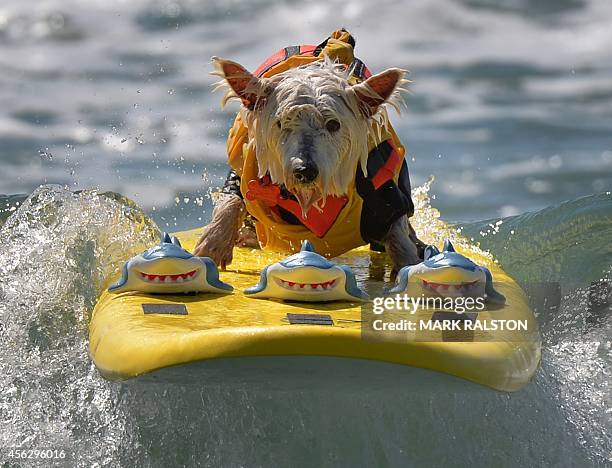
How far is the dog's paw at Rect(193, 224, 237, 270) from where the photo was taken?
5297 millimetres

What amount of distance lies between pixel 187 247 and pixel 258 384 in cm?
218

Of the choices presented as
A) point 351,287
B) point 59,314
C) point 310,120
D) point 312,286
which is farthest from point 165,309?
point 310,120

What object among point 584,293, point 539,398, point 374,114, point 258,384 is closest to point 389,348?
point 258,384

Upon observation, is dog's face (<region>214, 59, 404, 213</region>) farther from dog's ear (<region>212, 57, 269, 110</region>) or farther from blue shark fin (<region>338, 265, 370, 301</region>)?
blue shark fin (<region>338, 265, 370, 301</region>)

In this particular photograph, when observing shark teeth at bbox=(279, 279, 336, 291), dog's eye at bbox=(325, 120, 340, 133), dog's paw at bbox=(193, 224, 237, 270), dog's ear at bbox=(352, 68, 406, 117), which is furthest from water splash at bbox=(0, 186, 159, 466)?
dog's ear at bbox=(352, 68, 406, 117)

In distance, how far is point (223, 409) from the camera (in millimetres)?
4121

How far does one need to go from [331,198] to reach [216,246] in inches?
25.5

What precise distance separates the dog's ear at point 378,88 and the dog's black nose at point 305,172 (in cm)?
47

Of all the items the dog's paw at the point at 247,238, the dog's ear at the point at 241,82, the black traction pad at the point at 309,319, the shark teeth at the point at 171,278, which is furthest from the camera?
the dog's paw at the point at 247,238

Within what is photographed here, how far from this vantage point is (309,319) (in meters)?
4.07

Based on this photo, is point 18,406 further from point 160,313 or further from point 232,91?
point 232,91

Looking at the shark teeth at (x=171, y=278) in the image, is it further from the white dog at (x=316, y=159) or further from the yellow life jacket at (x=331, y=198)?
the yellow life jacket at (x=331, y=198)

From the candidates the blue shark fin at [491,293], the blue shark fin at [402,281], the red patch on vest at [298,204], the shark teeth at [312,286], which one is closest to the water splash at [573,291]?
the blue shark fin at [491,293]

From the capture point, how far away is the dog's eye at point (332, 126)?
4.81 m
